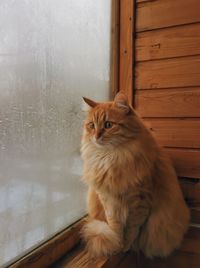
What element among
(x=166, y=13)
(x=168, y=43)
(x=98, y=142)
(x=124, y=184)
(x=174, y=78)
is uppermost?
(x=166, y=13)

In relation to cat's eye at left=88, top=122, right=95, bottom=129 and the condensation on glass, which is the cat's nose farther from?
the condensation on glass

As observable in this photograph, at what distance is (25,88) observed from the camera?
2.95 ft

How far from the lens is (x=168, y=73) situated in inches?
56.0

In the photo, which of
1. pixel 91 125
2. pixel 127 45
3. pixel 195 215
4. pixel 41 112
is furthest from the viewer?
pixel 127 45

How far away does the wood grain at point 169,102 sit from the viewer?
1370 mm

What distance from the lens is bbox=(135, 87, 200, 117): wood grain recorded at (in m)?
1.37

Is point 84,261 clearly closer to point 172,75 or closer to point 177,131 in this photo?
point 177,131

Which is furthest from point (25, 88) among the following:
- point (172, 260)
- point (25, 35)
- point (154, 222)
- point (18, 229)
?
point (172, 260)

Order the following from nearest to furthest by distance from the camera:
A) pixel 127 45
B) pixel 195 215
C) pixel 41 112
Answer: pixel 41 112, pixel 195 215, pixel 127 45

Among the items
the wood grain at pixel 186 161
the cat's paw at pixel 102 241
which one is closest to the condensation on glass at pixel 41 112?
the cat's paw at pixel 102 241

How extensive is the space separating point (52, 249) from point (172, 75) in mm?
1023

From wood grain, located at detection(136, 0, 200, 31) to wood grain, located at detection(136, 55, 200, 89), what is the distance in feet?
0.63

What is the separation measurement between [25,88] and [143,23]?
2.91 ft

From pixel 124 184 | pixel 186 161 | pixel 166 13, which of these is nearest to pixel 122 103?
pixel 124 184
